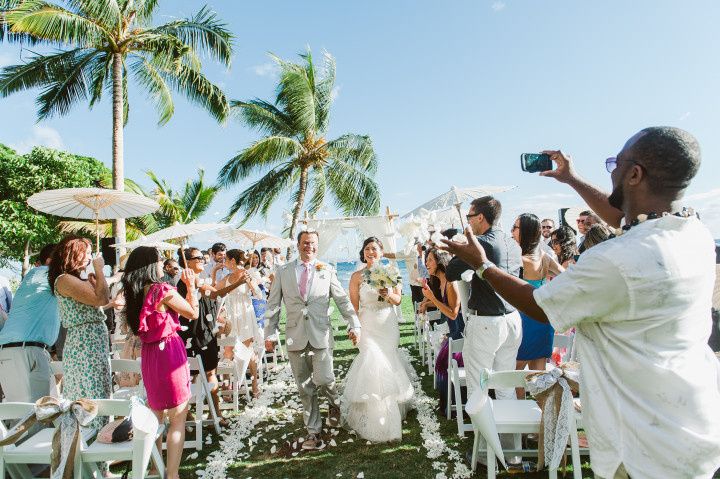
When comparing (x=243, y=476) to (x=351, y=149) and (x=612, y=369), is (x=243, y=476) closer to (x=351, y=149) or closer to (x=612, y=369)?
(x=612, y=369)

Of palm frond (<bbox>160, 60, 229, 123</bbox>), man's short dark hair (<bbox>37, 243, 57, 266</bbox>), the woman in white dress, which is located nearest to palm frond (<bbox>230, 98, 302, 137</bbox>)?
palm frond (<bbox>160, 60, 229, 123</bbox>)

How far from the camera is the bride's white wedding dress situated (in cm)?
511

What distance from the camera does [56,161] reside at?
29219 millimetres

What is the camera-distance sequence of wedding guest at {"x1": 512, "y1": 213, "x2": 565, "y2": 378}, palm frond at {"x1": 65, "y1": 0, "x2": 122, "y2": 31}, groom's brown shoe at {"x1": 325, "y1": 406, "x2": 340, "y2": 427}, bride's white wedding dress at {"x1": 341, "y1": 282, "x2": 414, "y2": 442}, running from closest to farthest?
wedding guest at {"x1": 512, "y1": 213, "x2": 565, "y2": 378}
bride's white wedding dress at {"x1": 341, "y1": 282, "x2": 414, "y2": 442}
groom's brown shoe at {"x1": 325, "y1": 406, "x2": 340, "y2": 427}
palm frond at {"x1": 65, "y1": 0, "x2": 122, "y2": 31}

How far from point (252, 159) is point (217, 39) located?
6253mm

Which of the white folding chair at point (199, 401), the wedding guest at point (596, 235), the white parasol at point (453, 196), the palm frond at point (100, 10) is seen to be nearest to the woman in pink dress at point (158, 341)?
the white folding chair at point (199, 401)

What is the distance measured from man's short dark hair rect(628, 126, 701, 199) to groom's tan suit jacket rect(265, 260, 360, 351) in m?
4.15

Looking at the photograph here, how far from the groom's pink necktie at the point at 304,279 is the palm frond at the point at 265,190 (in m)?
18.1

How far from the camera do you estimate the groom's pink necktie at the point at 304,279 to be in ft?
17.7

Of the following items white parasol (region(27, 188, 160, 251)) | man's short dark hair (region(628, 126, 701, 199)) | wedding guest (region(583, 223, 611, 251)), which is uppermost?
white parasol (region(27, 188, 160, 251))

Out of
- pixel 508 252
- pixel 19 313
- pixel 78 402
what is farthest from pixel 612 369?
pixel 19 313

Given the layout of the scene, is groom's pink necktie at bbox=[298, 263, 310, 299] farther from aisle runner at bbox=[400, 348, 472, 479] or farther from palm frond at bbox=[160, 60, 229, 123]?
palm frond at bbox=[160, 60, 229, 123]

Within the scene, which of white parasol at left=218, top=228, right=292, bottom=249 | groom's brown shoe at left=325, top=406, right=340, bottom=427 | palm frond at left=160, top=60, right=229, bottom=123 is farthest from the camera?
palm frond at left=160, top=60, right=229, bottom=123

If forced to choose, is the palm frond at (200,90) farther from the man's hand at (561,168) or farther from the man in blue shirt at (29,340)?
the man's hand at (561,168)
